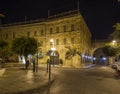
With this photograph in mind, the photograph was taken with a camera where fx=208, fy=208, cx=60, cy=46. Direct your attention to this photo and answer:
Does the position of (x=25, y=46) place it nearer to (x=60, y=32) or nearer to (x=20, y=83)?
(x=20, y=83)

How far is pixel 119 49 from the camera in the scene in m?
29.7

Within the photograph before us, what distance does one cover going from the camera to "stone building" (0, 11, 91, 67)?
46.8m

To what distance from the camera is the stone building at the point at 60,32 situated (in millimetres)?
46781

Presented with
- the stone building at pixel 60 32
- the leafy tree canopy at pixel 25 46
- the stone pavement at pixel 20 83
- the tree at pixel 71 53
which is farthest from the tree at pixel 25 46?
the tree at pixel 71 53

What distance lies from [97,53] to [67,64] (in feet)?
133

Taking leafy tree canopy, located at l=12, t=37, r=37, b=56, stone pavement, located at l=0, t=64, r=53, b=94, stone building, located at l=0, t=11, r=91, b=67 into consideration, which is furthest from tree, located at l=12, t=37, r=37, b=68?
stone building, located at l=0, t=11, r=91, b=67

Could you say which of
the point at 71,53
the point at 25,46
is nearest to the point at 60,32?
the point at 71,53

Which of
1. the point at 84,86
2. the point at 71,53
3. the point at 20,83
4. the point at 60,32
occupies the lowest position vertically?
the point at 84,86

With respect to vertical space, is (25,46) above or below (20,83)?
above

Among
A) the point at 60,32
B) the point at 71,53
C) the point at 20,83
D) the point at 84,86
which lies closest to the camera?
the point at 20,83

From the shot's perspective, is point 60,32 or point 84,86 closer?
point 84,86

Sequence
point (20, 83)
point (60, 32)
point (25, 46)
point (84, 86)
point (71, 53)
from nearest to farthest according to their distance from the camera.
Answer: point (20, 83) → point (84, 86) → point (25, 46) → point (71, 53) → point (60, 32)

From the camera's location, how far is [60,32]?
1978 inches

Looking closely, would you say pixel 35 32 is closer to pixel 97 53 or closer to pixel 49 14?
pixel 49 14
